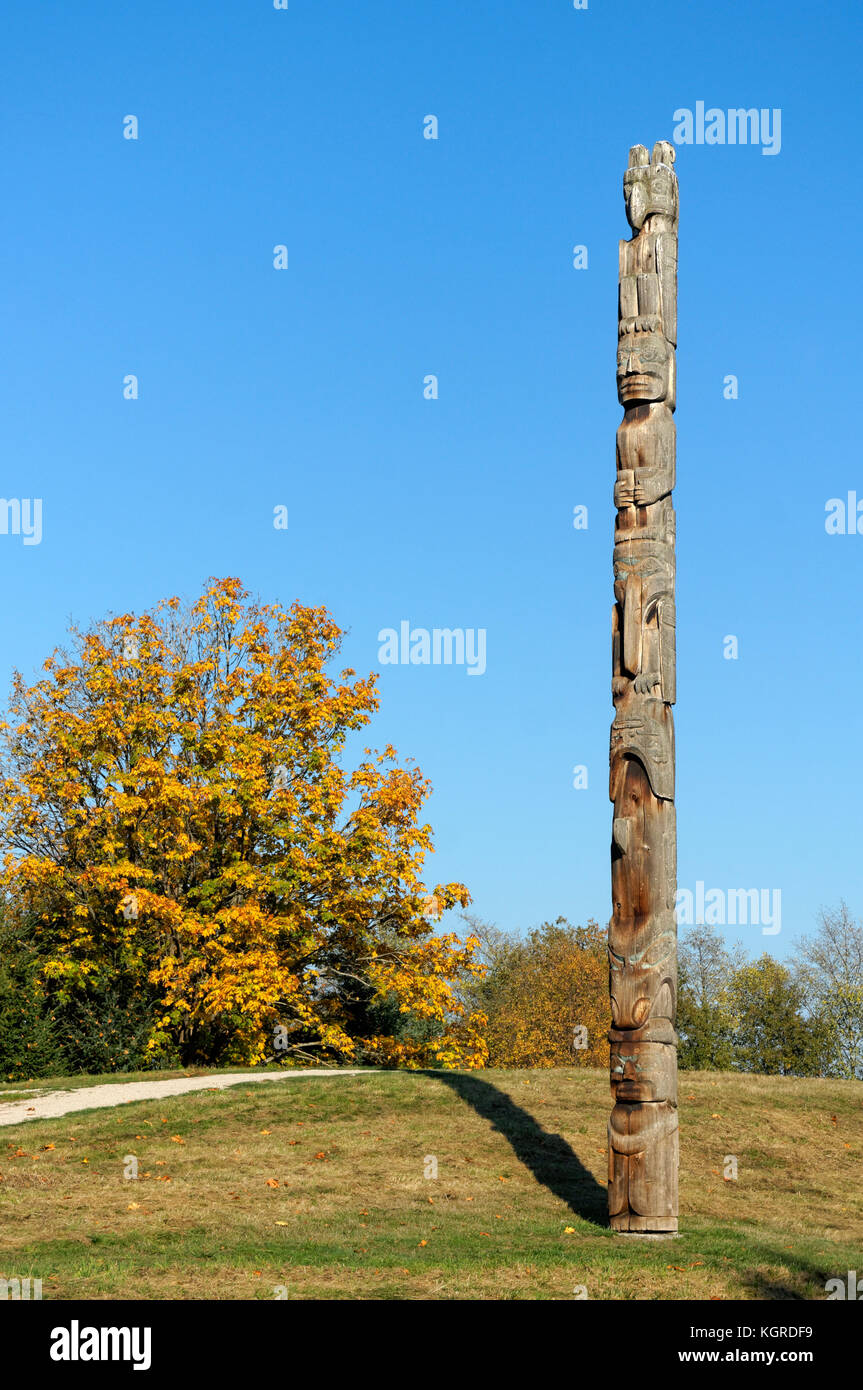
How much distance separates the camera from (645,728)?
40.9 ft

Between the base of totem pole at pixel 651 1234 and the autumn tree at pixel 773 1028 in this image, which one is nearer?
the base of totem pole at pixel 651 1234

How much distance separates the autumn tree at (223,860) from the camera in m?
26.3

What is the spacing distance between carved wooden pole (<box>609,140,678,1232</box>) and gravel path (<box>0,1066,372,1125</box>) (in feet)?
29.6

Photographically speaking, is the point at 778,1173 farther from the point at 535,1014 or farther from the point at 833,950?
the point at 833,950

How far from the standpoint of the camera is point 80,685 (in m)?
29.8

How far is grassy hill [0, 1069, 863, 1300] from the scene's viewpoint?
411 inches

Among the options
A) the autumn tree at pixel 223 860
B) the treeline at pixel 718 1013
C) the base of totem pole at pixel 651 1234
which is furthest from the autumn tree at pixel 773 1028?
the base of totem pole at pixel 651 1234

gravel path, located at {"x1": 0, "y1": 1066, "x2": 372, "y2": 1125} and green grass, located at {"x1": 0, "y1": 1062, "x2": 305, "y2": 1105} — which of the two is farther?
green grass, located at {"x1": 0, "y1": 1062, "x2": 305, "y2": 1105}

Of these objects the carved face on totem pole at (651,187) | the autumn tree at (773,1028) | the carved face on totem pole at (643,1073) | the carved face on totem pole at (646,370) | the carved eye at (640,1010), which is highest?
the carved face on totem pole at (651,187)

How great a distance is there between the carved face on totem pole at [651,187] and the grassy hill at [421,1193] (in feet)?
32.4

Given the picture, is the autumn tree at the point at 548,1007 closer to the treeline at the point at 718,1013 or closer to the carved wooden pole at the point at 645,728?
the treeline at the point at 718,1013

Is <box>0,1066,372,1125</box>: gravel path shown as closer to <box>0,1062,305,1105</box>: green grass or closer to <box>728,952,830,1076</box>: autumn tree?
<box>0,1062,305,1105</box>: green grass

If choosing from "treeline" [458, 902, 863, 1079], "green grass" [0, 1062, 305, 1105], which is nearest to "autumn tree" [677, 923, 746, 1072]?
"treeline" [458, 902, 863, 1079]
